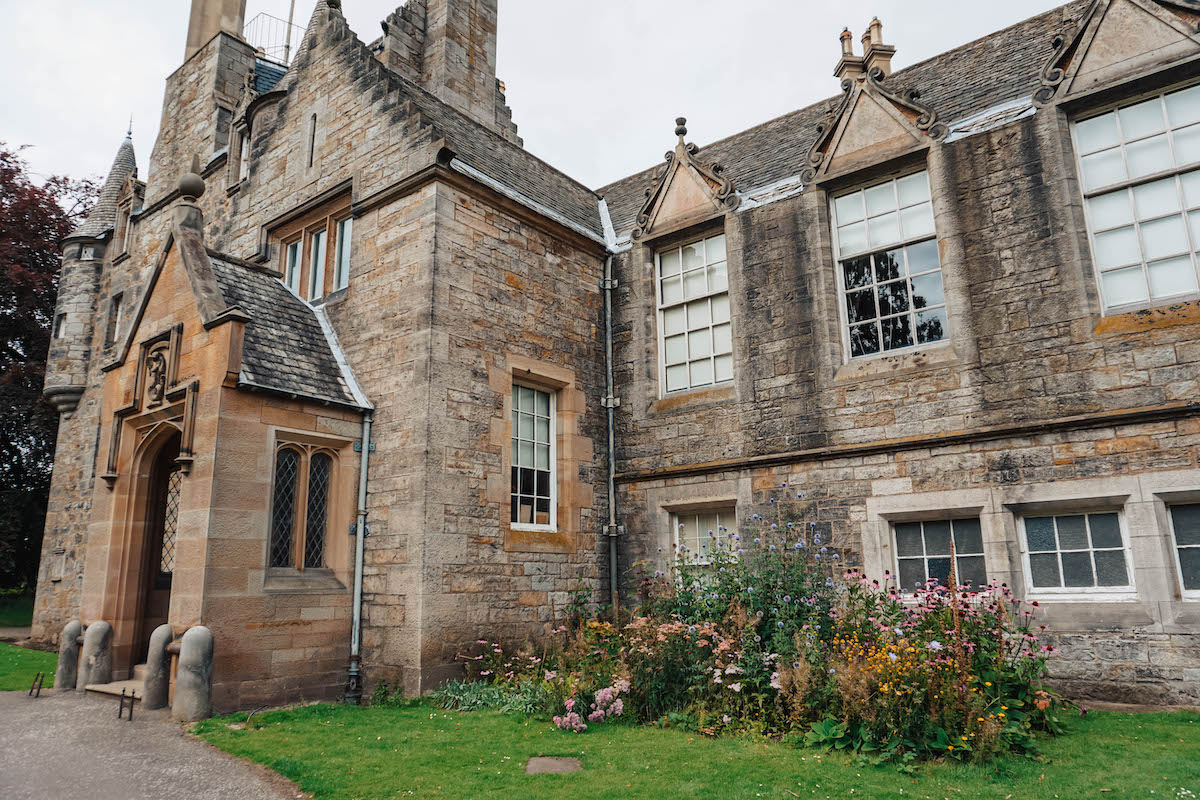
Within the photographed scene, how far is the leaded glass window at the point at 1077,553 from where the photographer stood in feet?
25.3

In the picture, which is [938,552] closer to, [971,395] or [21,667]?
[971,395]

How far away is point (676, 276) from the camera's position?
465 inches

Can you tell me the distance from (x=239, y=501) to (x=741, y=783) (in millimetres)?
5894

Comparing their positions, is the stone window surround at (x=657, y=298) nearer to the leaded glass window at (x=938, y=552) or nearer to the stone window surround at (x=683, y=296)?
the stone window surround at (x=683, y=296)

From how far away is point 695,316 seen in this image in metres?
11.5

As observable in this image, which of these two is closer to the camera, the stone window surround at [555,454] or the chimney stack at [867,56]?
the stone window surround at [555,454]

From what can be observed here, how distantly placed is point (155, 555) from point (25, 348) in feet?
53.7

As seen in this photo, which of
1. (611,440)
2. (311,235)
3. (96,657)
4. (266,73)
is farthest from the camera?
(266,73)

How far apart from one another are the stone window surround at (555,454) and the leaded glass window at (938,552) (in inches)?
165

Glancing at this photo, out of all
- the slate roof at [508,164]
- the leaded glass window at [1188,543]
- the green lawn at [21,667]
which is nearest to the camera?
the leaded glass window at [1188,543]

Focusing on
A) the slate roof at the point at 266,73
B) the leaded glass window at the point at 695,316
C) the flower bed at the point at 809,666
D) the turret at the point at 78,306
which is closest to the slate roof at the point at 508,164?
the leaded glass window at the point at 695,316

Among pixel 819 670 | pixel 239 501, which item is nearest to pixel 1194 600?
pixel 819 670

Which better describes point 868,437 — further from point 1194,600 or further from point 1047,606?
point 1194,600

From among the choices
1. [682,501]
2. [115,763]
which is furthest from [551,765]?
[682,501]
